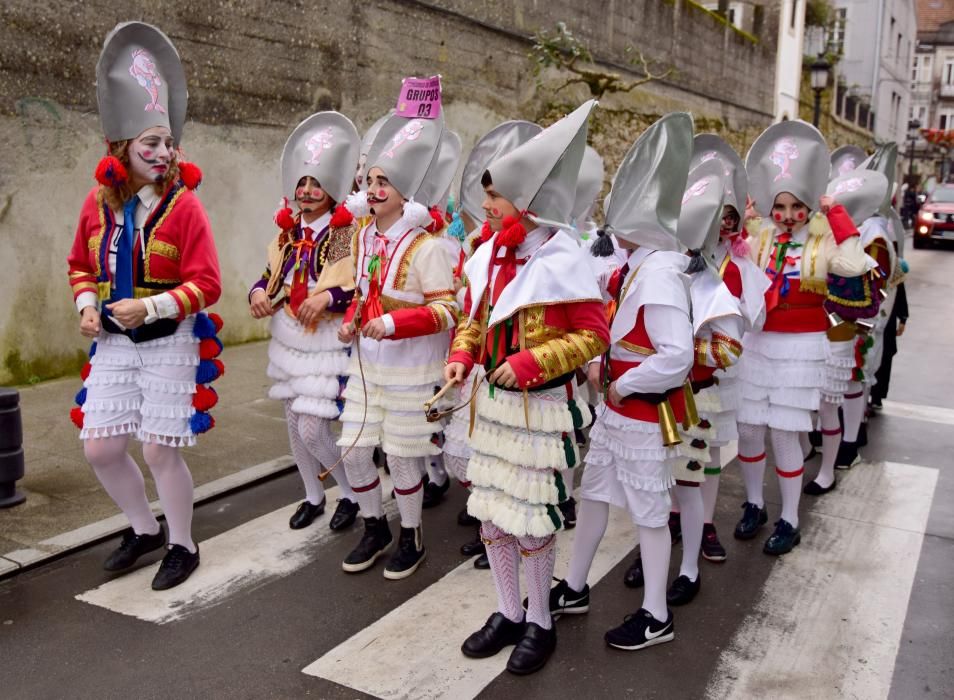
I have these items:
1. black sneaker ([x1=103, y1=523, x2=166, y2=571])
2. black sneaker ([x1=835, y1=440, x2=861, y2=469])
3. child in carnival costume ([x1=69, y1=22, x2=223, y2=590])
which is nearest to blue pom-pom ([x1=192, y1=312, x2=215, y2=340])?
child in carnival costume ([x1=69, y1=22, x2=223, y2=590])

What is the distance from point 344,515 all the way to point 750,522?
2325 mm

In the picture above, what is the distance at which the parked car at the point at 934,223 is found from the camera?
26531 millimetres

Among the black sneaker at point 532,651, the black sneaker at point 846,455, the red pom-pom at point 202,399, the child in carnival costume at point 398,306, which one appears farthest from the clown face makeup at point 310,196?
the black sneaker at point 846,455

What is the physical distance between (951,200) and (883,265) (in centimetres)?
2454

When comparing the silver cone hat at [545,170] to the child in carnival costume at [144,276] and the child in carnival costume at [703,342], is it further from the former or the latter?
the child in carnival costume at [144,276]

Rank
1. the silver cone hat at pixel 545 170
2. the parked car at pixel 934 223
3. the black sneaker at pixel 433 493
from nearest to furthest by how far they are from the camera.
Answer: the silver cone hat at pixel 545 170 < the black sneaker at pixel 433 493 < the parked car at pixel 934 223

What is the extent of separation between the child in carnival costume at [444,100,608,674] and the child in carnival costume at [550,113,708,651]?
24 centimetres

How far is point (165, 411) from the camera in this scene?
14.1 ft

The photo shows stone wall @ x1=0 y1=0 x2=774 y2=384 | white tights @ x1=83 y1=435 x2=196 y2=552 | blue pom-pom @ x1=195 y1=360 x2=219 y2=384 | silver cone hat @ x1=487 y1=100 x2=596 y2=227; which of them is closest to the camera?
silver cone hat @ x1=487 y1=100 x2=596 y2=227

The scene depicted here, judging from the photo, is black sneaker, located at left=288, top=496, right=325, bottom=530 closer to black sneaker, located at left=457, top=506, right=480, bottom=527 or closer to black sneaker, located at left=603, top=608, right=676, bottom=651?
black sneaker, located at left=457, top=506, right=480, bottom=527

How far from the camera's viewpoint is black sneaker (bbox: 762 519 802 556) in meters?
4.98

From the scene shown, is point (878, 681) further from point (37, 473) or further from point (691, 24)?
point (691, 24)

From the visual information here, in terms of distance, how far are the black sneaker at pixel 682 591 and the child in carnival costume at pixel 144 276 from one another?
237cm

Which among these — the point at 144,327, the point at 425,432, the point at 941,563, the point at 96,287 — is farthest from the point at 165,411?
the point at 941,563
